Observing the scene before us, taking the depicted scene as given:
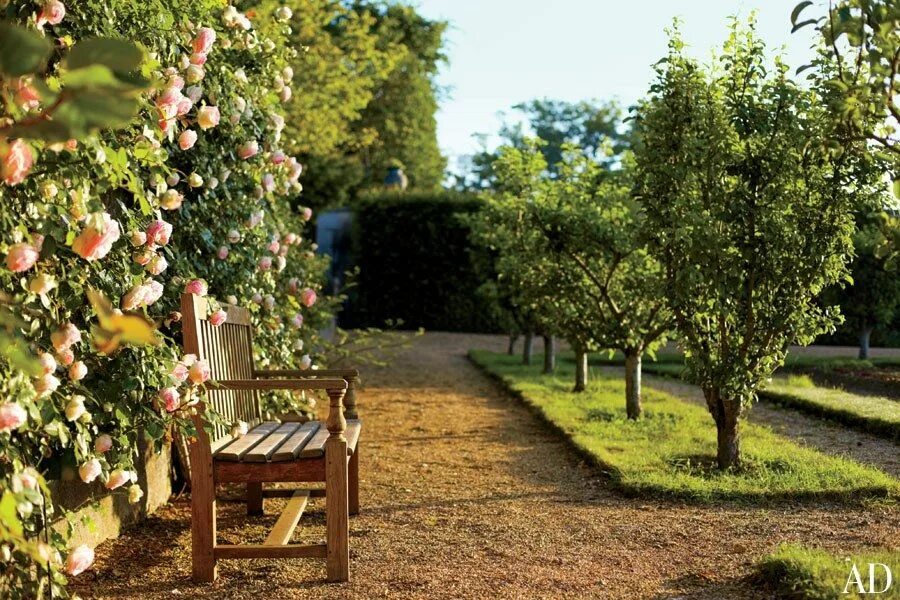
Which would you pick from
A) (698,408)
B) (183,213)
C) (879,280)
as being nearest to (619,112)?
(879,280)

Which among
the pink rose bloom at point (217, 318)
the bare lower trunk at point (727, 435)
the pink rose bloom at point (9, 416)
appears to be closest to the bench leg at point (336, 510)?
the pink rose bloom at point (217, 318)

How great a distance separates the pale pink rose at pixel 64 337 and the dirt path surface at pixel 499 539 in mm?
1211

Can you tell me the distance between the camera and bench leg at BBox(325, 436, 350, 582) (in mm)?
3811

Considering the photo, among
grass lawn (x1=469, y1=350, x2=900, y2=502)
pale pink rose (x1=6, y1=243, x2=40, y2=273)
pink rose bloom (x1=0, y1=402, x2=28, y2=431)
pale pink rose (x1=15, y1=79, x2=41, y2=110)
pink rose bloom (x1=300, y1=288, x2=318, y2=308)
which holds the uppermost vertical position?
pale pink rose (x1=15, y1=79, x2=41, y2=110)

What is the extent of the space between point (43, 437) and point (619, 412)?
19.7 feet

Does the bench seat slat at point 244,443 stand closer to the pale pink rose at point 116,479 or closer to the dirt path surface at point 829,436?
the pale pink rose at point 116,479

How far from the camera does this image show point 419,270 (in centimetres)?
1906

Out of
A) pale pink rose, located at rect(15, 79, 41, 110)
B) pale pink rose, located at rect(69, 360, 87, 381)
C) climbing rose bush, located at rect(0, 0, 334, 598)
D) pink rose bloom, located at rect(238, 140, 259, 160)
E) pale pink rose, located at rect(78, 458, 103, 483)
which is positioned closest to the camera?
pale pink rose, located at rect(15, 79, 41, 110)

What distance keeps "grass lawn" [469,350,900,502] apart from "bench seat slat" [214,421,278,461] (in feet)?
6.71

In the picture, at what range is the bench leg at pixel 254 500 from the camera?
5.05 metres

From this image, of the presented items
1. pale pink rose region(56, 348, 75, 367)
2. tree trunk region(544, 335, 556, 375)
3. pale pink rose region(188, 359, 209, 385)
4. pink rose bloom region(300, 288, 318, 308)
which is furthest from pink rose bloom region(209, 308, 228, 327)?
tree trunk region(544, 335, 556, 375)

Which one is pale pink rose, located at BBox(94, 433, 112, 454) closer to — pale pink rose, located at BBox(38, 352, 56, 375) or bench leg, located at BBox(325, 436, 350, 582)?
pale pink rose, located at BBox(38, 352, 56, 375)

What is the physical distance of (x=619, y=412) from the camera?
27.4 ft

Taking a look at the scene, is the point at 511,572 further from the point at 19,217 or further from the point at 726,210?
the point at 726,210
